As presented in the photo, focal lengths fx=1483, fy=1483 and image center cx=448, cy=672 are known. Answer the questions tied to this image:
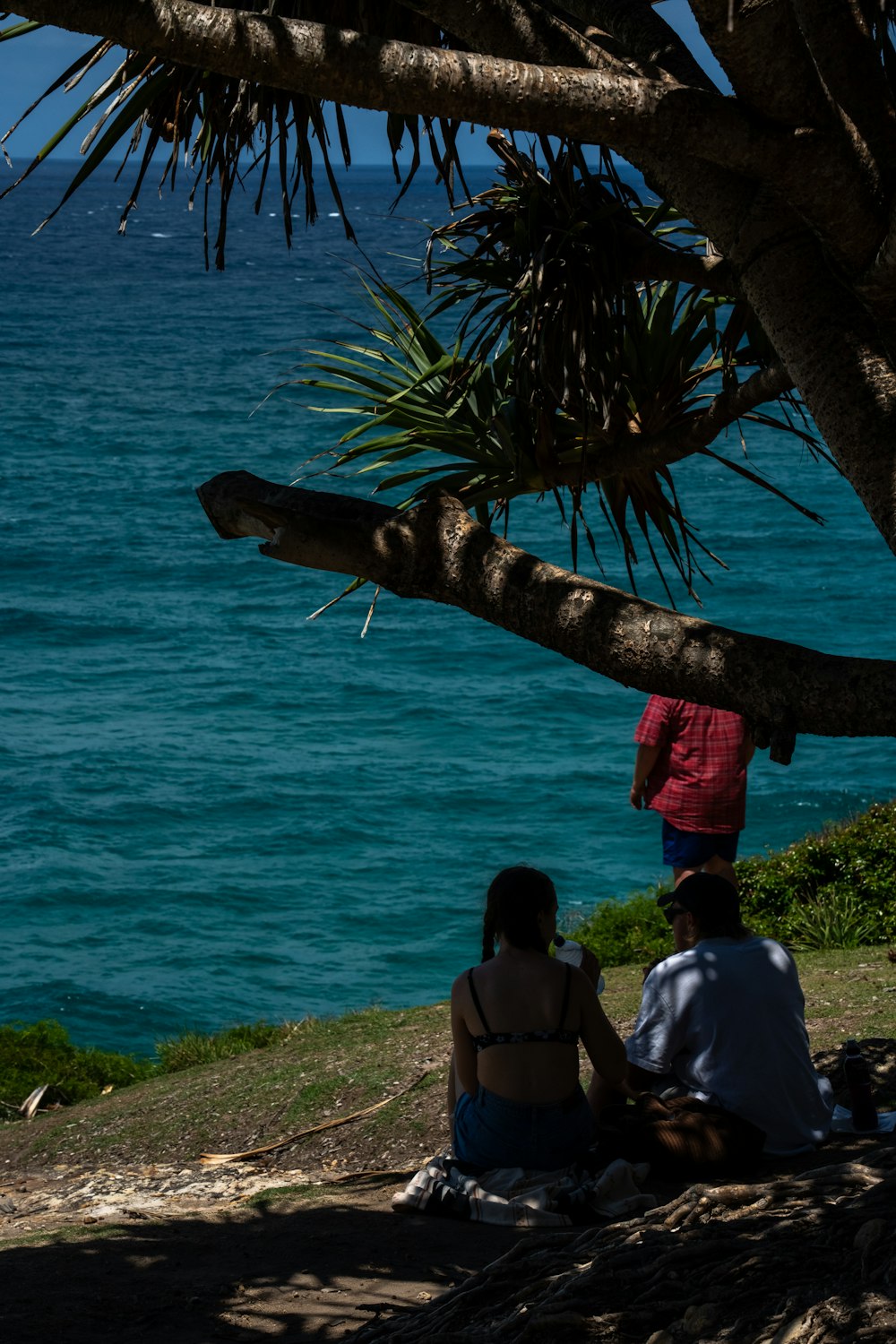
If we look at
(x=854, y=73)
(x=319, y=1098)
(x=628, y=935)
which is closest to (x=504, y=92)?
(x=854, y=73)

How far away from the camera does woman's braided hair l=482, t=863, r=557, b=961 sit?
460cm

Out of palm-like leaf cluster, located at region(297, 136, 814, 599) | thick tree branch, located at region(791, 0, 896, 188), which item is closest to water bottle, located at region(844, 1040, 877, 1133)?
palm-like leaf cluster, located at region(297, 136, 814, 599)

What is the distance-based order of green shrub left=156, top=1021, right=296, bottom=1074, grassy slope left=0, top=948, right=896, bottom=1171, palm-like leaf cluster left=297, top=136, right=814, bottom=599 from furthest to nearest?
green shrub left=156, top=1021, right=296, bottom=1074
grassy slope left=0, top=948, right=896, bottom=1171
palm-like leaf cluster left=297, top=136, right=814, bottom=599

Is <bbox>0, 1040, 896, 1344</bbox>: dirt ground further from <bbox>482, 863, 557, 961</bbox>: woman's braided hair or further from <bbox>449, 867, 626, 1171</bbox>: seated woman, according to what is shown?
<bbox>482, 863, 557, 961</bbox>: woman's braided hair

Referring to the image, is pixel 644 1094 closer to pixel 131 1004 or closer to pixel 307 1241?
pixel 307 1241

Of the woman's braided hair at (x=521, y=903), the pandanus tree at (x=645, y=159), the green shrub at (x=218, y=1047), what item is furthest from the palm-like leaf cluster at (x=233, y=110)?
the green shrub at (x=218, y=1047)

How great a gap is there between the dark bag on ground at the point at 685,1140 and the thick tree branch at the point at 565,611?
71.6 inches

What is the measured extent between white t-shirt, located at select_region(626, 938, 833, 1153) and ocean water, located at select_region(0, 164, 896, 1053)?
2980 millimetres

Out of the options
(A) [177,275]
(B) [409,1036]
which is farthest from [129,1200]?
(A) [177,275]

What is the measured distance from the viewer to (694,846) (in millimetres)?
7105

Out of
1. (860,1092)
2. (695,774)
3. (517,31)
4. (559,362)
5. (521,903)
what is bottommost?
(860,1092)

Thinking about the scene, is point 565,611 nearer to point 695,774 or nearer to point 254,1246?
point 254,1246

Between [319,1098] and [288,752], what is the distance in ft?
62.3

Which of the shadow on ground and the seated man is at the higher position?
the seated man
